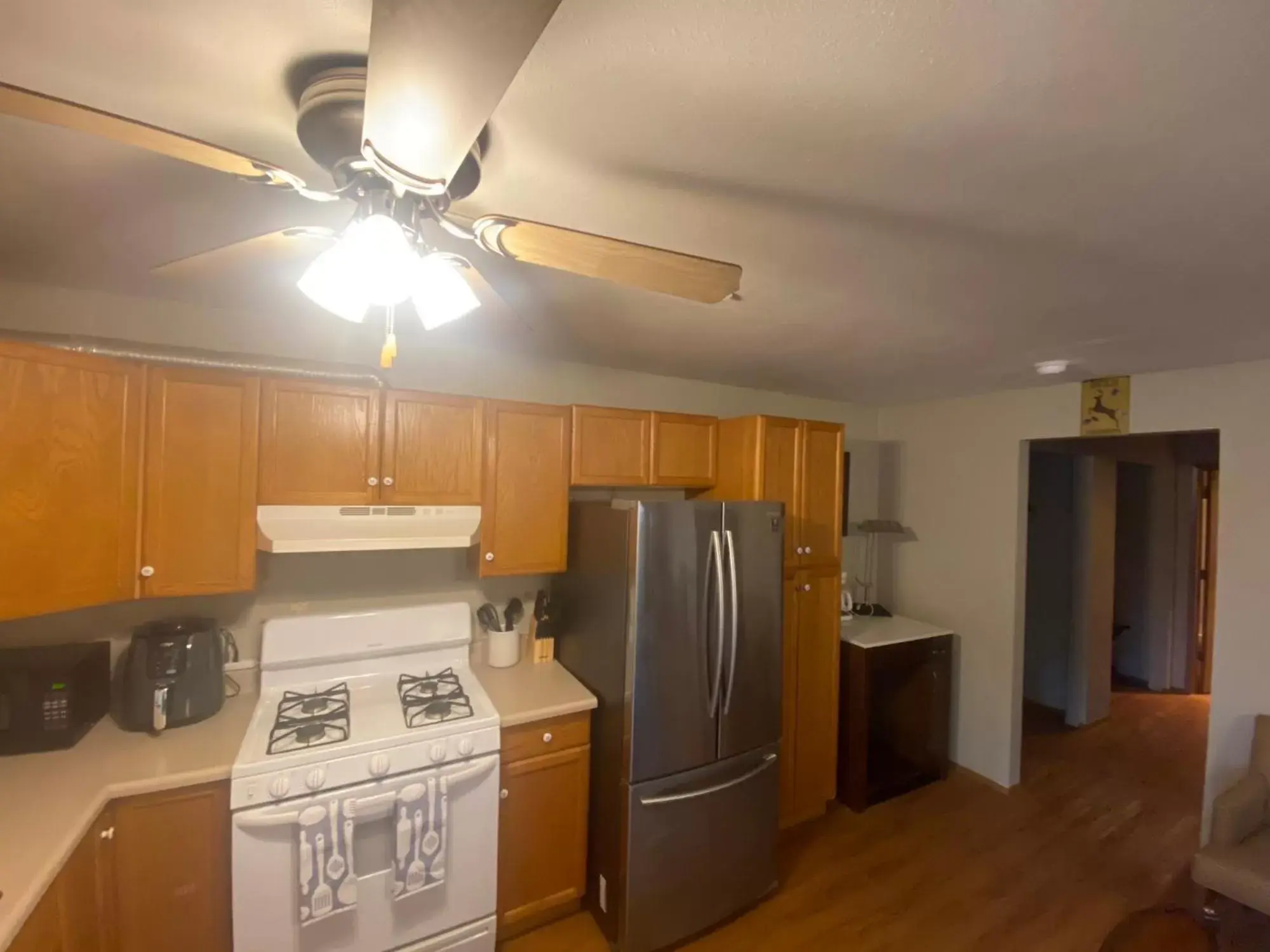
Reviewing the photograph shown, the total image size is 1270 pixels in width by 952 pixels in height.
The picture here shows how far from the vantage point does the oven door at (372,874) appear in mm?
1589

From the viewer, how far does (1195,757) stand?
3.59 metres

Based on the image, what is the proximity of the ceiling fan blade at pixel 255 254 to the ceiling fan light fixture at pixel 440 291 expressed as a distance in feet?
0.56

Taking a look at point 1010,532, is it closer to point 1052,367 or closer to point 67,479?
point 1052,367

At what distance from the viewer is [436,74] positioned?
612mm

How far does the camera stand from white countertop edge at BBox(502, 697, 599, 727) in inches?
78.4

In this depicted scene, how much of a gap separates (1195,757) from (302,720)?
17.3 feet

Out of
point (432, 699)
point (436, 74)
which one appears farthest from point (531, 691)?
point (436, 74)

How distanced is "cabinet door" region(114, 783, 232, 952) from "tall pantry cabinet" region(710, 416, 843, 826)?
2.19 metres

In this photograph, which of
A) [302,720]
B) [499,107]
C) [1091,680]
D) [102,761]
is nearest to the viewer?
[499,107]

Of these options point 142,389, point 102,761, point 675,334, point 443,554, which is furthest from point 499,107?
point 102,761

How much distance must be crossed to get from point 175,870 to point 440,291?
1.84 m

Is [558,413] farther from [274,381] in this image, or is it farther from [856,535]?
[856,535]

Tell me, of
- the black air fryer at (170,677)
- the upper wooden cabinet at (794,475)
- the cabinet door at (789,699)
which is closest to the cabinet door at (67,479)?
the black air fryer at (170,677)

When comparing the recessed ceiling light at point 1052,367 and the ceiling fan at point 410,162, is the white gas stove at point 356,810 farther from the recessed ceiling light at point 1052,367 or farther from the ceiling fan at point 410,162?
the recessed ceiling light at point 1052,367
